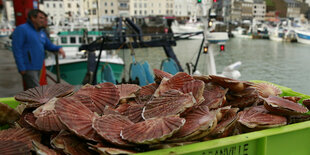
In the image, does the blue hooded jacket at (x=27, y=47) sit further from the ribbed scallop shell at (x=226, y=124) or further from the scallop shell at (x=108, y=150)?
the ribbed scallop shell at (x=226, y=124)

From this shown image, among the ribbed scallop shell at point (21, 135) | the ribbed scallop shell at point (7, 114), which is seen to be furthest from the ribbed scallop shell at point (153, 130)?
the ribbed scallop shell at point (7, 114)

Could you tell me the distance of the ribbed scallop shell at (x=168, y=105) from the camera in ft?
4.93

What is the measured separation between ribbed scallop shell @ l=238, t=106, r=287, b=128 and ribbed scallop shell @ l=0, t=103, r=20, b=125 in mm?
1552

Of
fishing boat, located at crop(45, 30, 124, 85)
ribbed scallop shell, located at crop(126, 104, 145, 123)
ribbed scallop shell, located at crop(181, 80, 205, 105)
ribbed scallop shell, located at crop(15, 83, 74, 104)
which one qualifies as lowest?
fishing boat, located at crop(45, 30, 124, 85)

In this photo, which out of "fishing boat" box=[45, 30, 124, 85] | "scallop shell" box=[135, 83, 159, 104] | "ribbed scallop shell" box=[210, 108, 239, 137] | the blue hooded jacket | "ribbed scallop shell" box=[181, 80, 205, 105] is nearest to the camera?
"ribbed scallop shell" box=[210, 108, 239, 137]

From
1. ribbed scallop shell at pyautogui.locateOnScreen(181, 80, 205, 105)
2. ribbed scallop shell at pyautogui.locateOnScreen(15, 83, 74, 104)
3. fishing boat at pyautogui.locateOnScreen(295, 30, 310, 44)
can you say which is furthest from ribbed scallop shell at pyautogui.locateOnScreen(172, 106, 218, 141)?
fishing boat at pyautogui.locateOnScreen(295, 30, 310, 44)

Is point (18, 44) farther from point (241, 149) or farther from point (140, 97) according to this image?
point (241, 149)

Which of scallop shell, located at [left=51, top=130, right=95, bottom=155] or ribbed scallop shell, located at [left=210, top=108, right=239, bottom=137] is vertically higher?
ribbed scallop shell, located at [left=210, top=108, right=239, bottom=137]

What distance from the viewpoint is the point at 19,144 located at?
1.32 meters

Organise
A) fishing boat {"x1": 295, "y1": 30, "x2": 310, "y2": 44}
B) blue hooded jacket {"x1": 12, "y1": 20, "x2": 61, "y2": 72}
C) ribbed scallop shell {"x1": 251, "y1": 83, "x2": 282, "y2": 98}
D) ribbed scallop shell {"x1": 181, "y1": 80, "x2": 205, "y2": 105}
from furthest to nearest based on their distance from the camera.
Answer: fishing boat {"x1": 295, "y1": 30, "x2": 310, "y2": 44}
blue hooded jacket {"x1": 12, "y1": 20, "x2": 61, "y2": 72}
ribbed scallop shell {"x1": 251, "y1": 83, "x2": 282, "y2": 98}
ribbed scallop shell {"x1": 181, "y1": 80, "x2": 205, "y2": 105}

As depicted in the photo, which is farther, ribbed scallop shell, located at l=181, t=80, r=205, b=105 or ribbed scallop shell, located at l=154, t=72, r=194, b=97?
ribbed scallop shell, located at l=154, t=72, r=194, b=97

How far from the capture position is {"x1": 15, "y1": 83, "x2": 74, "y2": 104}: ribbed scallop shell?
1848 mm

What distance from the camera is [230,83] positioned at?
1.89 meters

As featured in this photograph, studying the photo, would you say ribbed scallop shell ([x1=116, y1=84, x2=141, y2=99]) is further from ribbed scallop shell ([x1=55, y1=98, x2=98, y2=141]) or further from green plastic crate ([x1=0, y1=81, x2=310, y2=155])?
green plastic crate ([x1=0, y1=81, x2=310, y2=155])
